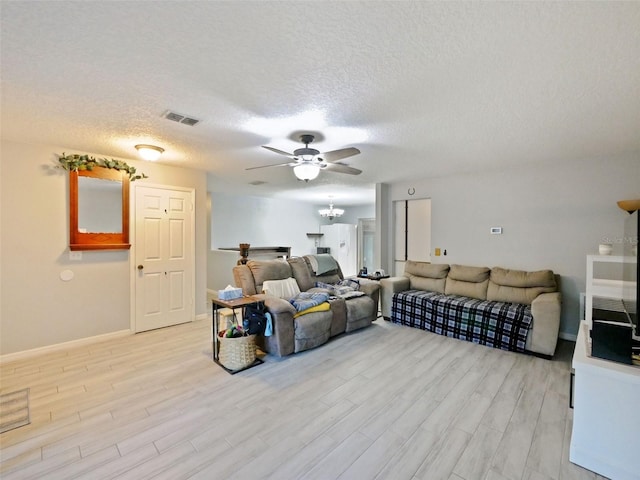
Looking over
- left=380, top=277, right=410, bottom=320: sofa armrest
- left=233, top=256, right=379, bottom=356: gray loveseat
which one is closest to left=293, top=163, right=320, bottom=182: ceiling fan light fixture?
left=233, top=256, right=379, bottom=356: gray loveseat

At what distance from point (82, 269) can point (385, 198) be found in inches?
190

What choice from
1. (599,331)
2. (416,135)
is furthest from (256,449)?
(416,135)

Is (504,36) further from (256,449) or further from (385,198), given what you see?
(385,198)

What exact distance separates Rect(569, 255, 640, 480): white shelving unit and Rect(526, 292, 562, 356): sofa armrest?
1.62 meters

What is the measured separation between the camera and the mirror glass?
11.8 ft

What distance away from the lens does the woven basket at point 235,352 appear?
294 centimetres

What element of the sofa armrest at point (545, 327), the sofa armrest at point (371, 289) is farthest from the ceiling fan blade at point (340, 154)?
the sofa armrest at point (545, 327)

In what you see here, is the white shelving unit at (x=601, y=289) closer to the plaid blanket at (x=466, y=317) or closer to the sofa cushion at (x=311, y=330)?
the plaid blanket at (x=466, y=317)

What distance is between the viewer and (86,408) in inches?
90.8

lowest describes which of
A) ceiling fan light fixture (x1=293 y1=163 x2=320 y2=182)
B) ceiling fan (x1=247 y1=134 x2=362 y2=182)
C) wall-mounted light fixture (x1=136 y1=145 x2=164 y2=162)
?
ceiling fan light fixture (x1=293 y1=163 x2=320 y2=182)

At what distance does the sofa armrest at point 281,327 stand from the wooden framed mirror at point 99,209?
2274 millimetres

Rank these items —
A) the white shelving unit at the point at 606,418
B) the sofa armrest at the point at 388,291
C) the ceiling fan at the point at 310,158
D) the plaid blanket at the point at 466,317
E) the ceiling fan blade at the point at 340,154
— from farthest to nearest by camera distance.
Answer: the sofa armrest at the point at 388,291 → the plaid blanket at the point at 466,317 → the ceiling fan at the point at 310,158 → the ceiling fan blade at the point at 340,154 → the white shelving unit at the point at 606,418

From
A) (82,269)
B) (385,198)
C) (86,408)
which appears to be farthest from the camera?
(385,198)

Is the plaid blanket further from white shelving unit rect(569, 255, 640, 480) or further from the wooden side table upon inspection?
the wooden side table
